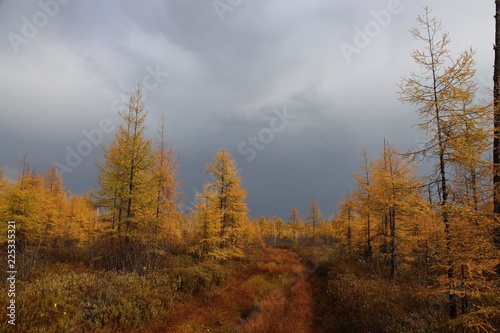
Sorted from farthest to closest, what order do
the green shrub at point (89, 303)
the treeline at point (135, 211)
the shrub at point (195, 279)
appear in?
1. the treeline at point (135, 211)
2. the shrub at point (195, 279)
3. the green shrub at point (89, 303)

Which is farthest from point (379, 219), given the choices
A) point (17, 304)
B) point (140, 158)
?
point (17, 304)

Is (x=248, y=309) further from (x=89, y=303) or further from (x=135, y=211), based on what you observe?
(x=135, y=211)

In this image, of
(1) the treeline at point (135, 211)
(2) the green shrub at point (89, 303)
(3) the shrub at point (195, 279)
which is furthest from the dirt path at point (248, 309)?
(1) the treeline at point (135, 211)

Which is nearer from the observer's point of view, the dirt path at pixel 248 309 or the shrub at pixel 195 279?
the dirt path at pixel 248 309

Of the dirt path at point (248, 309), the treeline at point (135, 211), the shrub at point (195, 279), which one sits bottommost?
the dirt path at point (248, 309)

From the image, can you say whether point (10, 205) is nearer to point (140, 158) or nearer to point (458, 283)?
point (140, 158)

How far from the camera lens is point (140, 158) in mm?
16750

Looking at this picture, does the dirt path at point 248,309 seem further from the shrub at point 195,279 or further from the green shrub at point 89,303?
the green shrub at point 89,303

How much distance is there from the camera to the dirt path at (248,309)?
925cm

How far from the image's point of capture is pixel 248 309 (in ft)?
39.0

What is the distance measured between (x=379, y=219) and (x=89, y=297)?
20.5 m

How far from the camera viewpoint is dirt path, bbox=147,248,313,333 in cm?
925

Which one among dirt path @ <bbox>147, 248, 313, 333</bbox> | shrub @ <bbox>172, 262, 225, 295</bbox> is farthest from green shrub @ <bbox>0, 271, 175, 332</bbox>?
shrub @ <bbox>172, 262, 225, 295</bbox>

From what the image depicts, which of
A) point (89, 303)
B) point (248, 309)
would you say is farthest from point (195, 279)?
point (89, 303)
